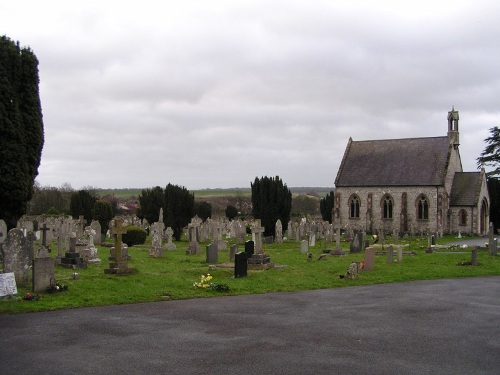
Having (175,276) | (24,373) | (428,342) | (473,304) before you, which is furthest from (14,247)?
(473,304)

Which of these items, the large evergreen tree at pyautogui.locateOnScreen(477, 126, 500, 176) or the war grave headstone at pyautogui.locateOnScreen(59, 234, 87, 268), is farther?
the large evergreen tree at pyautogui.locateOnScreen(477, 126, 500, 176)

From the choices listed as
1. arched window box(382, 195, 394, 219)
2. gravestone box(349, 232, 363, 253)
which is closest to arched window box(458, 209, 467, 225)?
arched window box(382, 195, 394, 219)

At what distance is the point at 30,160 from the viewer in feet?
56.9

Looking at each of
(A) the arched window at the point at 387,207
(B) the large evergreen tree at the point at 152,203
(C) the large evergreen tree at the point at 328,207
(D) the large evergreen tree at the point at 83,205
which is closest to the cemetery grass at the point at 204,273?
(B) the large evergreen tree at the point at 152,203

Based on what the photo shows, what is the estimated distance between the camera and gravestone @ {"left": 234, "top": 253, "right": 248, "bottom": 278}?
55.6 ft

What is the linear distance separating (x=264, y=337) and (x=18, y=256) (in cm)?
839

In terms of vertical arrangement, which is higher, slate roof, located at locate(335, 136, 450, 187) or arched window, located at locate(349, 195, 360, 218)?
slate roof, located at locate(335, 136, 450, 187)

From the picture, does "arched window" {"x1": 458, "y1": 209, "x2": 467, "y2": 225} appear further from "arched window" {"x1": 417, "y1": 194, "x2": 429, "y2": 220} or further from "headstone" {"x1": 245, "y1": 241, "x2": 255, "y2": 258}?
"headstone" {"x1": 245, "y1": 241, "x2": 255, "y2": 258}

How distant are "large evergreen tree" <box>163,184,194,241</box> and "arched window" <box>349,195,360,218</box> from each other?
18.4 metres

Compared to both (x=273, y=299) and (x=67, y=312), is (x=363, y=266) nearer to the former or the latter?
(x=273, y=299)

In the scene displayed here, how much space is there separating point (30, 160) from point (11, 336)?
9566mm

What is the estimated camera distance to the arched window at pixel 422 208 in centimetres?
4422

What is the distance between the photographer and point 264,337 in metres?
9.21

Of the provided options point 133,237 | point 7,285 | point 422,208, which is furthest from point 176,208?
point 7,285
